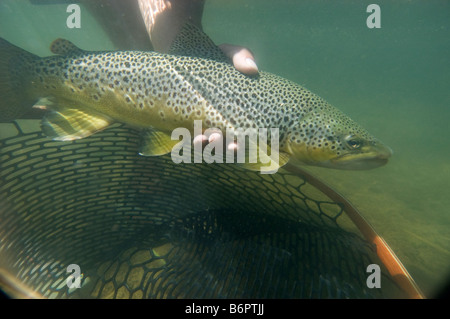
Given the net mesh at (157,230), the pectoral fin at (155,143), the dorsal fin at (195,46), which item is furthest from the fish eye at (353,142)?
the pectoral fin at (155,143)

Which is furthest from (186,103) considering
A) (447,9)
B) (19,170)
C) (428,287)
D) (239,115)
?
(447,9)

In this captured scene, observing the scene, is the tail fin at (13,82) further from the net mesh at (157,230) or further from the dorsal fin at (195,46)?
the dorsal fin at (195,46)

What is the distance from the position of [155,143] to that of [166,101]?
400 mm

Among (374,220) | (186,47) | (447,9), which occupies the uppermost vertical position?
(447,9)

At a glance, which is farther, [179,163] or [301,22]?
[301,22]

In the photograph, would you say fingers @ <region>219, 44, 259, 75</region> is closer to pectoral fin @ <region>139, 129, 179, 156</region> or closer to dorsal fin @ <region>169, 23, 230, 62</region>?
dorsal fin @ <region>169, 23, 230, 62</region>

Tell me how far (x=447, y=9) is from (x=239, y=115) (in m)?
33.1

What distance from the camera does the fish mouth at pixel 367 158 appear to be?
206cm

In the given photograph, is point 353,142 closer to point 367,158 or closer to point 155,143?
point 367,158

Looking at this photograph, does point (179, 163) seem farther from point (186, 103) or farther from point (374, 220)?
point (374, 220)

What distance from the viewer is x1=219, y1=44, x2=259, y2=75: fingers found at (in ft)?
7.59

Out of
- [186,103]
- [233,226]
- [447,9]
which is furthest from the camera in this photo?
[447,9]
